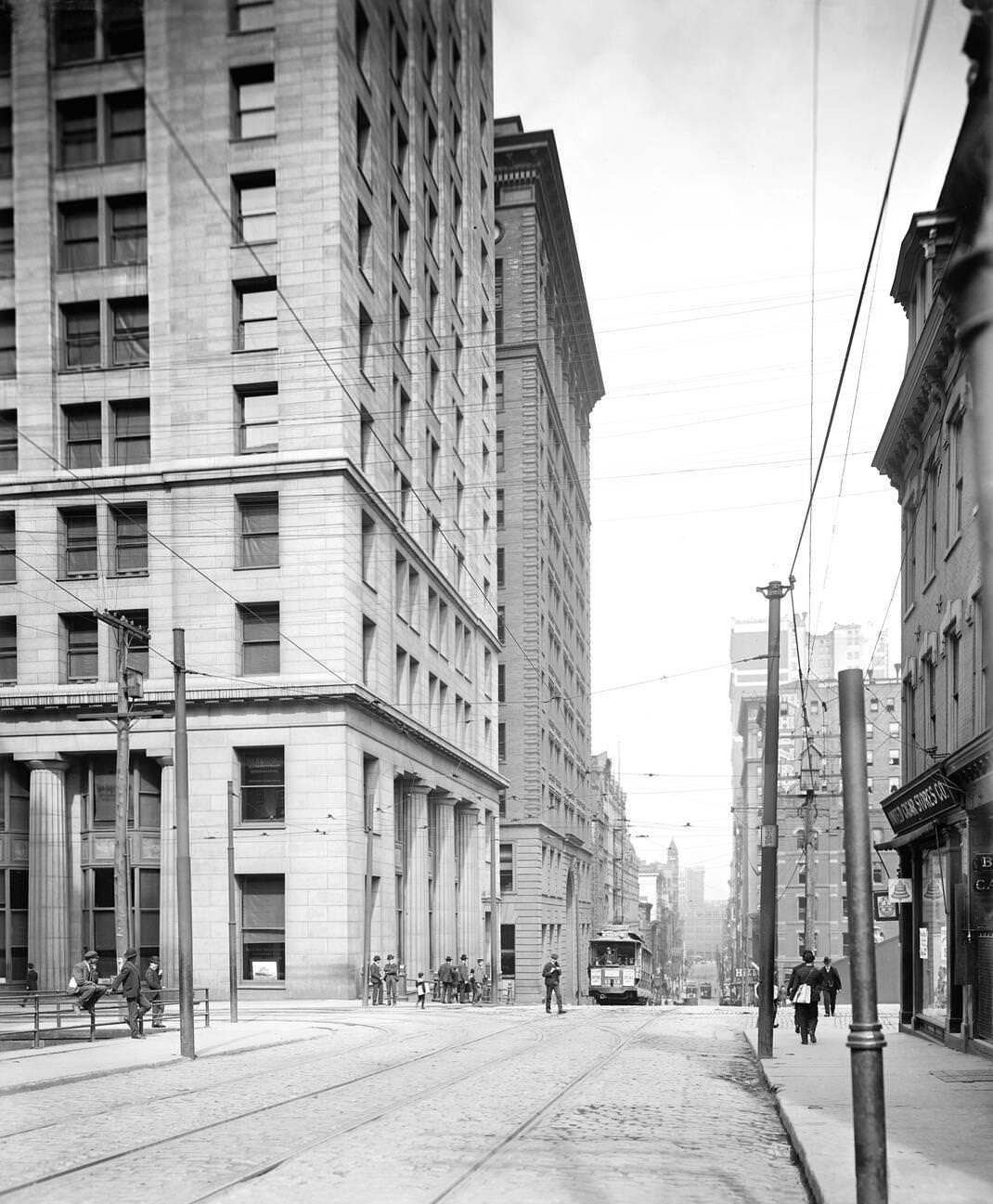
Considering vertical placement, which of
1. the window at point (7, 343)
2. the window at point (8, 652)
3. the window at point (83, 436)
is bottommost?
the window at point (8, 652)

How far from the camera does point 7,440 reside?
47875 mm

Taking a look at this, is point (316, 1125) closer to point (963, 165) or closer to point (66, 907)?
point (963, 165)

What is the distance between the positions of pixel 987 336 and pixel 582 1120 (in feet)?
37.3

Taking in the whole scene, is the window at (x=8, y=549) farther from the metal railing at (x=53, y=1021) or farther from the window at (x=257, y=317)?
the metal railing at (x=53, y=1021)

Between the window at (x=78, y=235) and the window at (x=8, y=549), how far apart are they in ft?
28.5

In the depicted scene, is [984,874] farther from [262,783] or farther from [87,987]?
[262,783]

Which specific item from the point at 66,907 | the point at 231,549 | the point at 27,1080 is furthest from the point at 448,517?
the point at 27,1080

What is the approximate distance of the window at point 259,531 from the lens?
46.2 m

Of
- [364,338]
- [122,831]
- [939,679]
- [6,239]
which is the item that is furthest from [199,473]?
[939,679]

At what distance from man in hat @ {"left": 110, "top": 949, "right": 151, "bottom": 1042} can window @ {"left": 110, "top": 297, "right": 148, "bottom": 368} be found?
1038 inches

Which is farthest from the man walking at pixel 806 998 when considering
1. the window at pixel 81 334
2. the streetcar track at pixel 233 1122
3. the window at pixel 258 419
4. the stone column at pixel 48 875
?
the window at pixel 81 334

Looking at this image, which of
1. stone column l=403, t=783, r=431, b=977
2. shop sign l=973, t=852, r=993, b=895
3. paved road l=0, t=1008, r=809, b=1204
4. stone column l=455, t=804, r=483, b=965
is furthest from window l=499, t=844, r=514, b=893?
shop sign l=973, t=852, r=993, b=895

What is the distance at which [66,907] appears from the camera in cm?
4600

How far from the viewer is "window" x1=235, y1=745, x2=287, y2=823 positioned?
4544 cm
